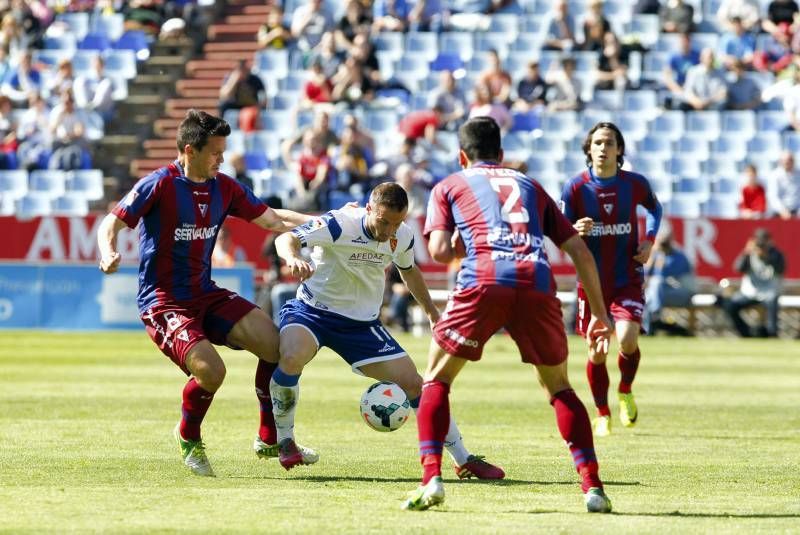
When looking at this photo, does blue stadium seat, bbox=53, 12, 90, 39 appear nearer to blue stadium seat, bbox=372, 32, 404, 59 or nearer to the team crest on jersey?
blue stadium seat, bbox=372, 32, 404, 59

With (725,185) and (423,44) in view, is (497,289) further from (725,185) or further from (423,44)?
(423,44)

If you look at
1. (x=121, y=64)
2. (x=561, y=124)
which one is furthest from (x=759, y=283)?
(x=121, y=64)

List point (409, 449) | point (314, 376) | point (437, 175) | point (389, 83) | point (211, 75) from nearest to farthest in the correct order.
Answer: point (409, 449) → point (314, 376) → point (437, 175) → point (389, 83) → point (211, 75)

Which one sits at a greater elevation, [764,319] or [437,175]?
[437,175]

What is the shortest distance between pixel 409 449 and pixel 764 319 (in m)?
15.9

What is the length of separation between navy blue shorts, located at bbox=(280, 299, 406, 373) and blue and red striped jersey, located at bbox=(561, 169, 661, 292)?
316cm

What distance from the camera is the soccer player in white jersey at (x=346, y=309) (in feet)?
34.4

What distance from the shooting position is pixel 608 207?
13.4m

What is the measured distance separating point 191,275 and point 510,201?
2729 mm

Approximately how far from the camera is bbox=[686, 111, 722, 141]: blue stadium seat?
28484 millimetres

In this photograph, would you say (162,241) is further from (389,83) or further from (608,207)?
(389,83)

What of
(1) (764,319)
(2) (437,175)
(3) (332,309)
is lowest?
(1) (764,319)

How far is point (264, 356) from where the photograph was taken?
1057 cm

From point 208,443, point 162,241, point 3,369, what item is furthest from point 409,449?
point 3,369
